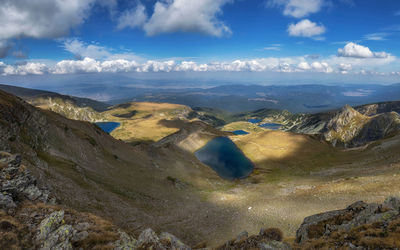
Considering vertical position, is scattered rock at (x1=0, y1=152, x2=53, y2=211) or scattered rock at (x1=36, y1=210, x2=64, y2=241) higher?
scattered rock at (x1=0, y1=152, x2=53, y2=211)

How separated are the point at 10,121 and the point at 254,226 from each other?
50.7m

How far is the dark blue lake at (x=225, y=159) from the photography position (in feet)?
359

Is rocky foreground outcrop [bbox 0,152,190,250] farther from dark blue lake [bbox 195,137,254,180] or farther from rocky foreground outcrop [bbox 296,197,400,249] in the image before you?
dark blue lake [bbox 195,137,254,180]

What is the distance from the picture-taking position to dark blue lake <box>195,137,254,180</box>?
109 m

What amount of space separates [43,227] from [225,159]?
120 meters

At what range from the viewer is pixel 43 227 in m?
15.6

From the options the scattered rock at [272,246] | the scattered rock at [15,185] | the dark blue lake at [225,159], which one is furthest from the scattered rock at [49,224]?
the dark blue lake at [225,159]

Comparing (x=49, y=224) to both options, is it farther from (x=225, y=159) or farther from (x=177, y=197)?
(x=225, y=159)

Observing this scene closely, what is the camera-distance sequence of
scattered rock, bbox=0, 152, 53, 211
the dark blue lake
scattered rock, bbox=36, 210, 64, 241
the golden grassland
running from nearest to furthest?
scattered rock, bbox=36, 210, 64, 241
scattered rock, bbox=0, 152, 53, 211
the golden grassland
the dark blue lake

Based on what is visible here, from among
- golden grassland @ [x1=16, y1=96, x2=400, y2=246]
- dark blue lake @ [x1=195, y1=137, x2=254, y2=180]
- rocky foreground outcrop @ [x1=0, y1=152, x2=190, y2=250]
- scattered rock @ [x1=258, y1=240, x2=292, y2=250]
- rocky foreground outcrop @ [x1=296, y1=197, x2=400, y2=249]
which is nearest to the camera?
rocky foreground outcrop @ [x1=296, y1=197, x2=400, y2=249]

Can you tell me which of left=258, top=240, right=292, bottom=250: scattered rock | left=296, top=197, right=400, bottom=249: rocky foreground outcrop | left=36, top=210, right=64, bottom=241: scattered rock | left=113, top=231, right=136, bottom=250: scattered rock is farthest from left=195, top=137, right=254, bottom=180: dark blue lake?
left=36, top=210, right=64, bottom=241: scattered rock

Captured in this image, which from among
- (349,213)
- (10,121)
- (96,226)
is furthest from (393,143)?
(10,121)

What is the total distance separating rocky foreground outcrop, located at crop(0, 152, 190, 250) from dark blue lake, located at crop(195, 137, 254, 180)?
87.9 m

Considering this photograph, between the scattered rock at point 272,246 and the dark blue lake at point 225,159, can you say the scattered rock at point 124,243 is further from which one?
the dark blue lake at point 225,159
